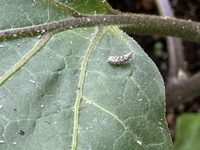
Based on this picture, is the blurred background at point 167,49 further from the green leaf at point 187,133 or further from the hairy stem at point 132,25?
the hairy stem at point 132,25

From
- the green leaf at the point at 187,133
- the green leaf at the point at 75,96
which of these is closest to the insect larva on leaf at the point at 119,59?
the green leaf at the point at 75,96

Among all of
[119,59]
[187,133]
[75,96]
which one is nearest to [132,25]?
[119,59]

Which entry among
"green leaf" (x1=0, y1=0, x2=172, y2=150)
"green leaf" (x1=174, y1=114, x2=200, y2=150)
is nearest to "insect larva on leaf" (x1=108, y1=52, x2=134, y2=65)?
"green leaf" (x1=0, y1=0, x2=172, y2=150)

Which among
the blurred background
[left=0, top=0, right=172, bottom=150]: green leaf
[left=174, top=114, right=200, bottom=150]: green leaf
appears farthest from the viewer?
the blurred background

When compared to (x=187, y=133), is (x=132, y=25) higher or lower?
higher

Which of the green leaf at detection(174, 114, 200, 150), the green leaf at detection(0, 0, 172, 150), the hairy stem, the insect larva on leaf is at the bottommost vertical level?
the green leaf at detection(174, 114, 200, 150)

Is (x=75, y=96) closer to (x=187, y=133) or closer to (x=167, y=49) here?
(x=187, y=133)

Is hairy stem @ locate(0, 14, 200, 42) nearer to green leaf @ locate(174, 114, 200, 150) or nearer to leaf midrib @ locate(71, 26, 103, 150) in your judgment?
leaf midrib @ locate(71, 26, 103, 150)
